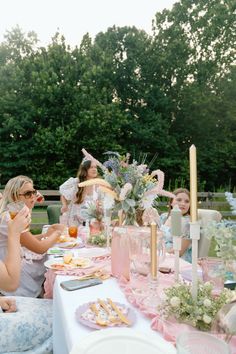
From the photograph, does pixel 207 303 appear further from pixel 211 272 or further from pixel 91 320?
pixel 91 320

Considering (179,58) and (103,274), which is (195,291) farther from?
(179,58)

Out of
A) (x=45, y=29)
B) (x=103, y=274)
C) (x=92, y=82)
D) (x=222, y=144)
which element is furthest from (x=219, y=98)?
(x=103, y=274)

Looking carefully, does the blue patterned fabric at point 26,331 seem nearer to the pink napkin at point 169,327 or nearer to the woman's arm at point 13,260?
the woman's arm at point 13,260

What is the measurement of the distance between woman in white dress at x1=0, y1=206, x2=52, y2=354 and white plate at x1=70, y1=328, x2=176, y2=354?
2.74 ft

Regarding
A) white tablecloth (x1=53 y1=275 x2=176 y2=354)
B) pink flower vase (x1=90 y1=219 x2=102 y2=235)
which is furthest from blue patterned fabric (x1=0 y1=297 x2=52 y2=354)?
pink flower vase (x1=90 y1=219 x2=102 y2=235)

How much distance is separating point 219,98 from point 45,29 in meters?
8.99

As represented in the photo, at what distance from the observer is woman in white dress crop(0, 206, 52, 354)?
5.87 feet

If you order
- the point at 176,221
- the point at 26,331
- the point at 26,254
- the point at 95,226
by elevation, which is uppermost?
the point at 176,221

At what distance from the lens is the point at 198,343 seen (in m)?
0.90

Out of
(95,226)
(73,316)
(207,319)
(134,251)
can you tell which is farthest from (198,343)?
(95,226)

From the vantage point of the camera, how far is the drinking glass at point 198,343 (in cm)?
89

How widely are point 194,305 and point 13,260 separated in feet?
3.37

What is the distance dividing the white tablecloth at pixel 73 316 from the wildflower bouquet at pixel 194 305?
9cm

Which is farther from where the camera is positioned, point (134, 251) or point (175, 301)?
point (134, 251)
